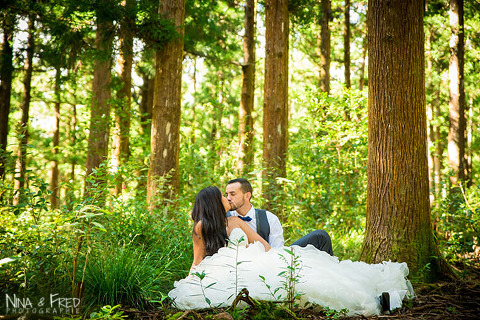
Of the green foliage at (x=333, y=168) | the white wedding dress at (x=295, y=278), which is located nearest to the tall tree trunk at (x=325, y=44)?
the green foliage at (x=333, y=168)

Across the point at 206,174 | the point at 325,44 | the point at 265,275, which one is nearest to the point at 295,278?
the point at 265,275

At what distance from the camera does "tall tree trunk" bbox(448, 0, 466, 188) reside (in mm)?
13094

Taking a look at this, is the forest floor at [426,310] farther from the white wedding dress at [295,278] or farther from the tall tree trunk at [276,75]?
the tall tree trunk at [276,75]

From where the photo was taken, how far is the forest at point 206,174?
175 inches

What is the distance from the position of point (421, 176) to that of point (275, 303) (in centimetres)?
283

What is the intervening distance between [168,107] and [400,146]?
16.3 feet

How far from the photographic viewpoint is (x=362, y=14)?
19.6 metres

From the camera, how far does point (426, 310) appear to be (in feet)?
15.1

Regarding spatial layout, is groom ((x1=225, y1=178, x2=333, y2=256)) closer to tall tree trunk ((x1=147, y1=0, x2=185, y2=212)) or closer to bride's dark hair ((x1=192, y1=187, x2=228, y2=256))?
bride's dark hair ((x1=192, y1=187, x2=228, y2=256))

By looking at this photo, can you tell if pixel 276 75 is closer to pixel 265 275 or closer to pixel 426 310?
pixel 265 275

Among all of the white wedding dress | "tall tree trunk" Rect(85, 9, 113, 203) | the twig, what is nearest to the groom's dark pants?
the white wedding dress

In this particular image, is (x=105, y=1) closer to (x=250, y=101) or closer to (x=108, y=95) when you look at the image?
(x=108, y=95)

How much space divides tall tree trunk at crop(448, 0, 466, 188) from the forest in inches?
1.9

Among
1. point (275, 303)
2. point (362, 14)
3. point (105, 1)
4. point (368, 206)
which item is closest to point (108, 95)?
point (105, 1)
